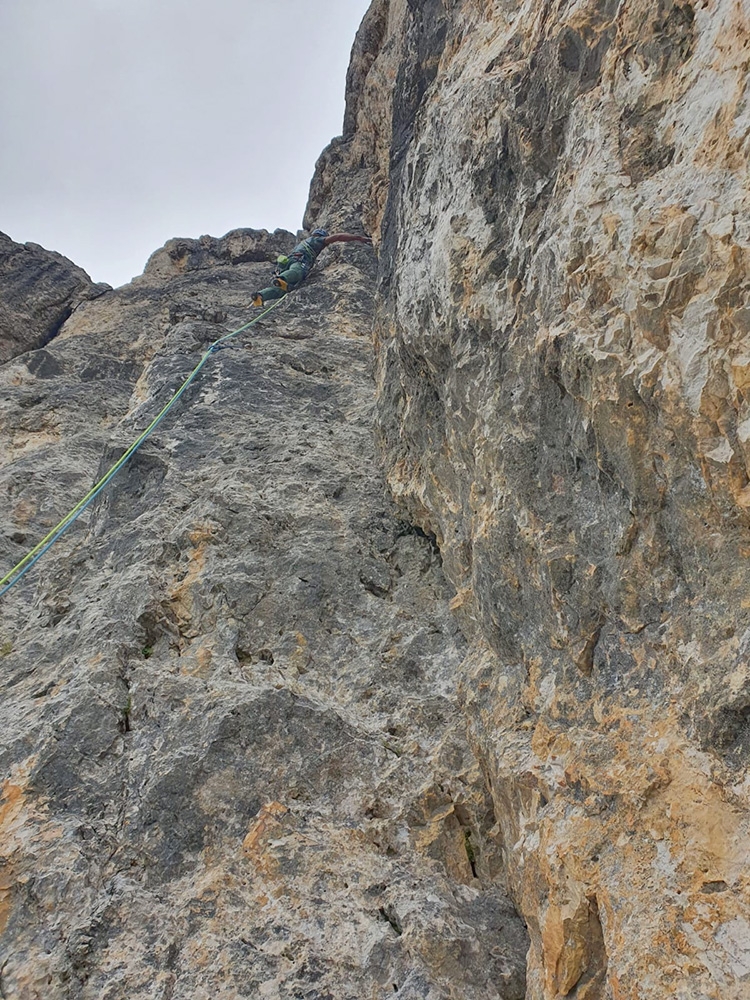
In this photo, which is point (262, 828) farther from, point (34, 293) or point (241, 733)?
point (34, 293)

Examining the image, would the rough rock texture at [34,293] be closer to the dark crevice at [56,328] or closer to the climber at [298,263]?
the dark crevice at [56,328]

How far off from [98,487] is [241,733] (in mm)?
2811

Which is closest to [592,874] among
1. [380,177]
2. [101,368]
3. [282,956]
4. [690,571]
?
[690,571]

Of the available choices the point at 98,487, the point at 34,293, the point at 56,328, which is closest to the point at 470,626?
the point at 98,487

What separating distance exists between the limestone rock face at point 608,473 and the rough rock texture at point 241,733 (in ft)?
1.44

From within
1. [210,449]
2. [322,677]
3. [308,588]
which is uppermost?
[210,449]

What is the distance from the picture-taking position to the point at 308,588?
4.89 m

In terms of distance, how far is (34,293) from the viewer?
11.1 metres

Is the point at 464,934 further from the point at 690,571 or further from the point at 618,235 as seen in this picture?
the point at 618,235

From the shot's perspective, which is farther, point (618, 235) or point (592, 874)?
point (618, 235)

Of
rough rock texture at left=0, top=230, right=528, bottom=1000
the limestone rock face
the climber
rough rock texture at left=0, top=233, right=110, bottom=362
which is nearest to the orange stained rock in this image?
rough rock texture at left=0, top=230, right=528, bottom=1000

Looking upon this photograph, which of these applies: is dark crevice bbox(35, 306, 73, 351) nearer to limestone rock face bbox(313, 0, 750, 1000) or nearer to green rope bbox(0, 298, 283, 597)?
green rope bbox(0, 298, 283, 597)

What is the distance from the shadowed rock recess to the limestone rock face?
0.05 feet

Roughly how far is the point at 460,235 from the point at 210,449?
9.86ft
